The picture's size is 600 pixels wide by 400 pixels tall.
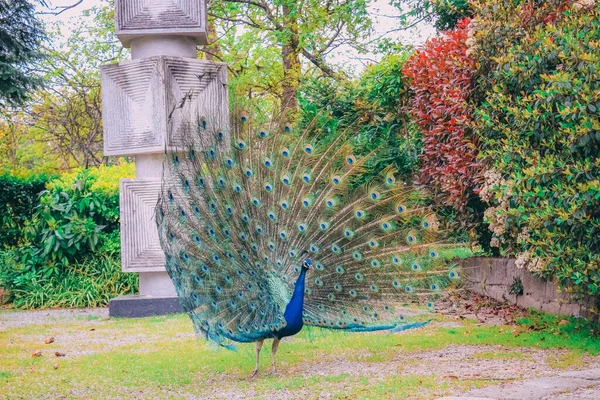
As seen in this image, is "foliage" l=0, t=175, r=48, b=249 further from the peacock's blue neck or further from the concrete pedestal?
the peacock's blue neck

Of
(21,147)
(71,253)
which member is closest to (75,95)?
(21,147)

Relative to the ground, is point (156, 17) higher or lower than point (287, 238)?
higher

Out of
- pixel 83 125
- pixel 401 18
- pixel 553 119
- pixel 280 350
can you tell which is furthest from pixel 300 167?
pixel 83 125

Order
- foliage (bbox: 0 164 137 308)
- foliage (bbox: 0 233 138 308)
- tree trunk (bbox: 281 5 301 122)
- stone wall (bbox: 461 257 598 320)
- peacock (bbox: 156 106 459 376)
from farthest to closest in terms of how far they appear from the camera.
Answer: tree trunk (bbox: 281 5 301 122) → foliage (bbox: 0 164 137 308) → foliage (bbox: 0 233 138 308) → stone wall (bbox: 461 257 598 320) → peacock (bbox: 156 106 459 376)

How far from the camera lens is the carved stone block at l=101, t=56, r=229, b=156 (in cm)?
1151

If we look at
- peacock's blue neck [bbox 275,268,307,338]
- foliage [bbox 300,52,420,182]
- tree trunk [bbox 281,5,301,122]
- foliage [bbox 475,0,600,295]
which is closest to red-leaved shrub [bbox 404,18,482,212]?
foliage [bbox 475,0,600,295]

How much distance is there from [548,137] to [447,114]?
2.72 meters

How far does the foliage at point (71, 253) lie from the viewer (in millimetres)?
13062

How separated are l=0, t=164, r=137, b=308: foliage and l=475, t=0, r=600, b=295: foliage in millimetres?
7311

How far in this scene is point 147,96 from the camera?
11.6 m

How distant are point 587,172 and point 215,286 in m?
3.63

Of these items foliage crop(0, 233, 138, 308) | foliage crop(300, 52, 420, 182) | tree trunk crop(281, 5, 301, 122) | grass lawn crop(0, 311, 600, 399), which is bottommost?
grass lawn crop(0, 311, 600, 399)

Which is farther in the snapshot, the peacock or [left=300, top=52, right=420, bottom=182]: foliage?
[left=300, top=52, right=420, bottom=182]: foliage

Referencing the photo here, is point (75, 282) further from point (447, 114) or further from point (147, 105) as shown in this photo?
point (447, 114)
